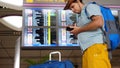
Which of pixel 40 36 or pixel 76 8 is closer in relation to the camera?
pixel 76 8

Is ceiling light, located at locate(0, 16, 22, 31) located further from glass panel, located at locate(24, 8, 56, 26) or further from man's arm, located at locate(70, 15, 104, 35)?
man's arm, located at locate(70, 15, 104, 35)

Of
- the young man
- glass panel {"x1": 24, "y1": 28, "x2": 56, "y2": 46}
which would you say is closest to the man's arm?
the young man

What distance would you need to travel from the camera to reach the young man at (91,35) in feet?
7.12

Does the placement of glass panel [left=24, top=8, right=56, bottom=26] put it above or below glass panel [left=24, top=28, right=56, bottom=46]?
above

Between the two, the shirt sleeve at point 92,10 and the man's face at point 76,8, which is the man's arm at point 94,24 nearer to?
the shirt sleeve at point 92,10

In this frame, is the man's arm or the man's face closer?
the man's arm

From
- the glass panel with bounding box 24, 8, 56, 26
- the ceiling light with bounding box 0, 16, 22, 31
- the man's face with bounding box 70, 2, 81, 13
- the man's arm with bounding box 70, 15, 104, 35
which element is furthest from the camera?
the glass panel with bounding box 24, 8, 56, 26

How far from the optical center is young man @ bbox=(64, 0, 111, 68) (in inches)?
85.4

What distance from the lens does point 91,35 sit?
2250mm

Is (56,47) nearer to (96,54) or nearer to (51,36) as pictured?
(51,36)

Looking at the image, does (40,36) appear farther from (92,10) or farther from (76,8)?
(92,10)

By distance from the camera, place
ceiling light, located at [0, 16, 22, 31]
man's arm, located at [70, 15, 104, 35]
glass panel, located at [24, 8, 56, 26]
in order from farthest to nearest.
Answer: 1. glass panel, located at [24, 8, 56, 26]
2. ceiling light, located at [0, 16, 22, 31]
3. man's arm, located at [70, 15, 104, 35]

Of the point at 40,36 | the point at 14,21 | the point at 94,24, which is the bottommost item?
the point at 40,36

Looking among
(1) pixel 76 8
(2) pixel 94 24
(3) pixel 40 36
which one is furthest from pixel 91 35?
(3) pixel 40 36
